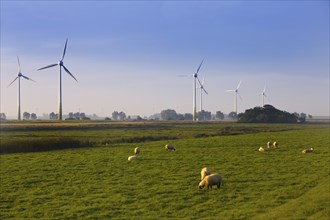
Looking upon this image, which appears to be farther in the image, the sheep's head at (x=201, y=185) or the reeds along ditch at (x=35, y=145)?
the reeds along ditch at (x=35, y=145)

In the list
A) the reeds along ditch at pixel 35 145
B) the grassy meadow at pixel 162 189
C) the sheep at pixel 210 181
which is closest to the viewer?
the grassy meadow at pixel 162 189

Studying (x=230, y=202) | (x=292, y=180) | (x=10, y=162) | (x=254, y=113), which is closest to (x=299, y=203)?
(x=230, y=202)

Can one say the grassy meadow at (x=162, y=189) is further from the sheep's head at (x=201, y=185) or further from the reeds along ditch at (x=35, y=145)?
the reeds along ditch at (x=35, y=145)

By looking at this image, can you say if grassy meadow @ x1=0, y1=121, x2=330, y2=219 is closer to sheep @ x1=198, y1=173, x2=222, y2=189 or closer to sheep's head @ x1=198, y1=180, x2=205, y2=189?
sheep's head @ x1=198, y1=180, x2=205, y2=189

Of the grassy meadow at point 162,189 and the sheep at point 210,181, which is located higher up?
the sheep at point 210,181

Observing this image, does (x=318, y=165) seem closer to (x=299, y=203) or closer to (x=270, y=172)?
(x=270, y=172)

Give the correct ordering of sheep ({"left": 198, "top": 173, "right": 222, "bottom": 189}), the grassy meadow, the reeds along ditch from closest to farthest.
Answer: the grassy meadow
sheep ({"left": 198, "top": 173, "right": 222, "bottom": 189})
the reeds along ditch

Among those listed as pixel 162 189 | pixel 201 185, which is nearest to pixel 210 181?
pixel 201 185

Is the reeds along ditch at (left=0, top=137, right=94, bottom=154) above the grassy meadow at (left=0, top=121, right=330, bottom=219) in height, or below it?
above

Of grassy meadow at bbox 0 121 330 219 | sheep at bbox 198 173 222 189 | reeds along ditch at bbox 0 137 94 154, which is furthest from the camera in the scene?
reeds along ditch at bbox 0 137 94 154

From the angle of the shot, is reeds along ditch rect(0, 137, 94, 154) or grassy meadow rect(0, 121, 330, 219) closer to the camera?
grassy meadow rect(0, 121, 330, 219)

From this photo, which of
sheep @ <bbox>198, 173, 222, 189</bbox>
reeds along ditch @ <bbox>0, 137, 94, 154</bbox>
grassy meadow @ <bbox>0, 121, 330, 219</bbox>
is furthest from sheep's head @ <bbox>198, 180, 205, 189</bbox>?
reeds along ditch @ <bbox>0, 137, 94, 154</bbox>

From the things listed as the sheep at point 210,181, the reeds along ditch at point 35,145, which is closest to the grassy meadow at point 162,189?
the sheep at point 210,181

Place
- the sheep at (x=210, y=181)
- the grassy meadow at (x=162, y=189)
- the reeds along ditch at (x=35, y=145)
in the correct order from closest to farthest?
the grassy meadow at (x=162, y=189)
the sheep at (x=210, y=181)
the reeds along ditch at (x=35, y=145)
